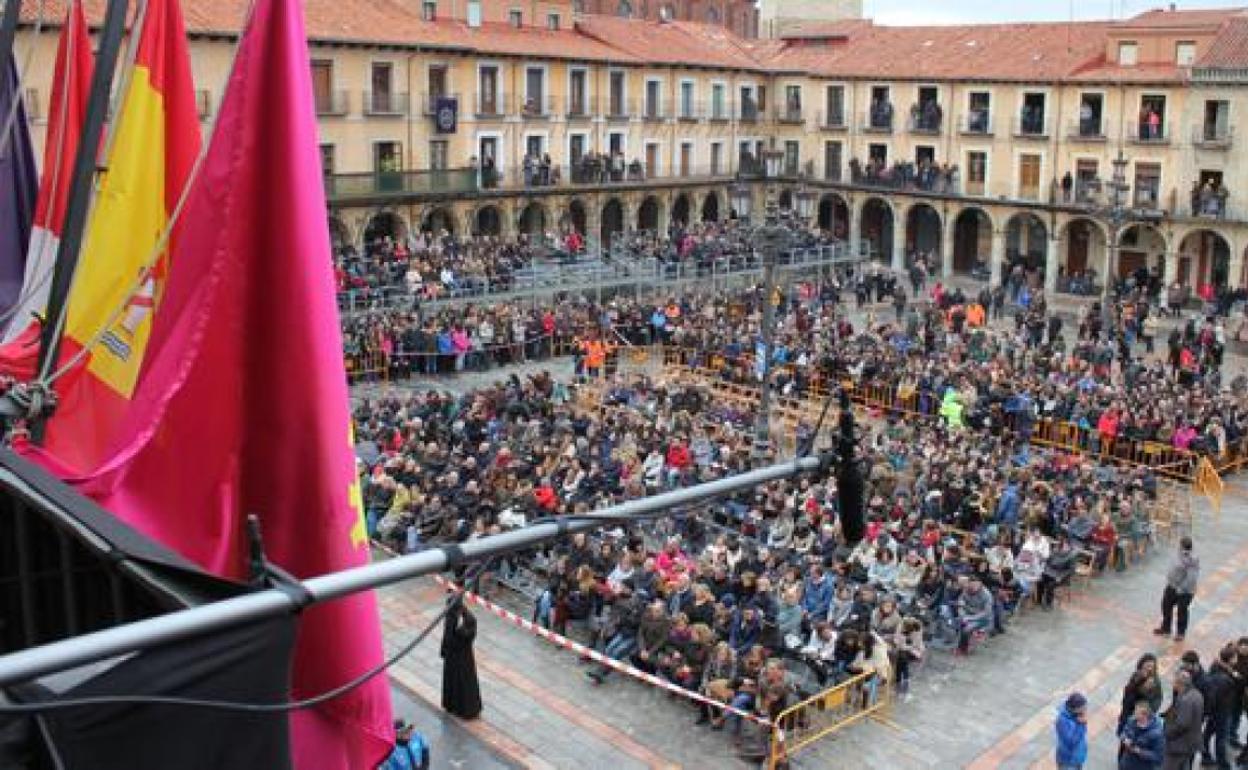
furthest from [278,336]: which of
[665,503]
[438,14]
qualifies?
[438,14]

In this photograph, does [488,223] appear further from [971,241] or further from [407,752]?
[407,752]

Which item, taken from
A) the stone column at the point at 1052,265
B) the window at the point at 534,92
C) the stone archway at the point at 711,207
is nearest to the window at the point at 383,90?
the window at the point at 534,92

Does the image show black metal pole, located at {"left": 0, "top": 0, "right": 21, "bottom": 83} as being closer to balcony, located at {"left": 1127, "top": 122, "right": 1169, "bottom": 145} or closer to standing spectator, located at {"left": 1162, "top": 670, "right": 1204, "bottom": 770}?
standing spectator, located at {"left": 1162, "top": 670, "right": 1204, "bottom": 770}

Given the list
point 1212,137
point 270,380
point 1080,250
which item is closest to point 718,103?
point 1080,250

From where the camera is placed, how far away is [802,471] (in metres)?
5.33

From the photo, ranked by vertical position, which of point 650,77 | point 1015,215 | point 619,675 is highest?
point 650,77

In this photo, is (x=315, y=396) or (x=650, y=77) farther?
(x=650, y=77)

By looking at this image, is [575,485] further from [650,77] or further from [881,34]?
[881,34]

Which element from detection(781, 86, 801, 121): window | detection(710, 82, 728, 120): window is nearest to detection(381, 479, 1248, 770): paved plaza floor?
detection(710, 82, 728, 120): window

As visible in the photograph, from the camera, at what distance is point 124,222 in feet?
21.5

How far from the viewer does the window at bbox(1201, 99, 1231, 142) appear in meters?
41.0

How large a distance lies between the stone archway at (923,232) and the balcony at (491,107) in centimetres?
1786

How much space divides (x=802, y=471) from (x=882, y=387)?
2195 cm

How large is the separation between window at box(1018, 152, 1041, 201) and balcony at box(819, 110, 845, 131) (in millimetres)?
8249
